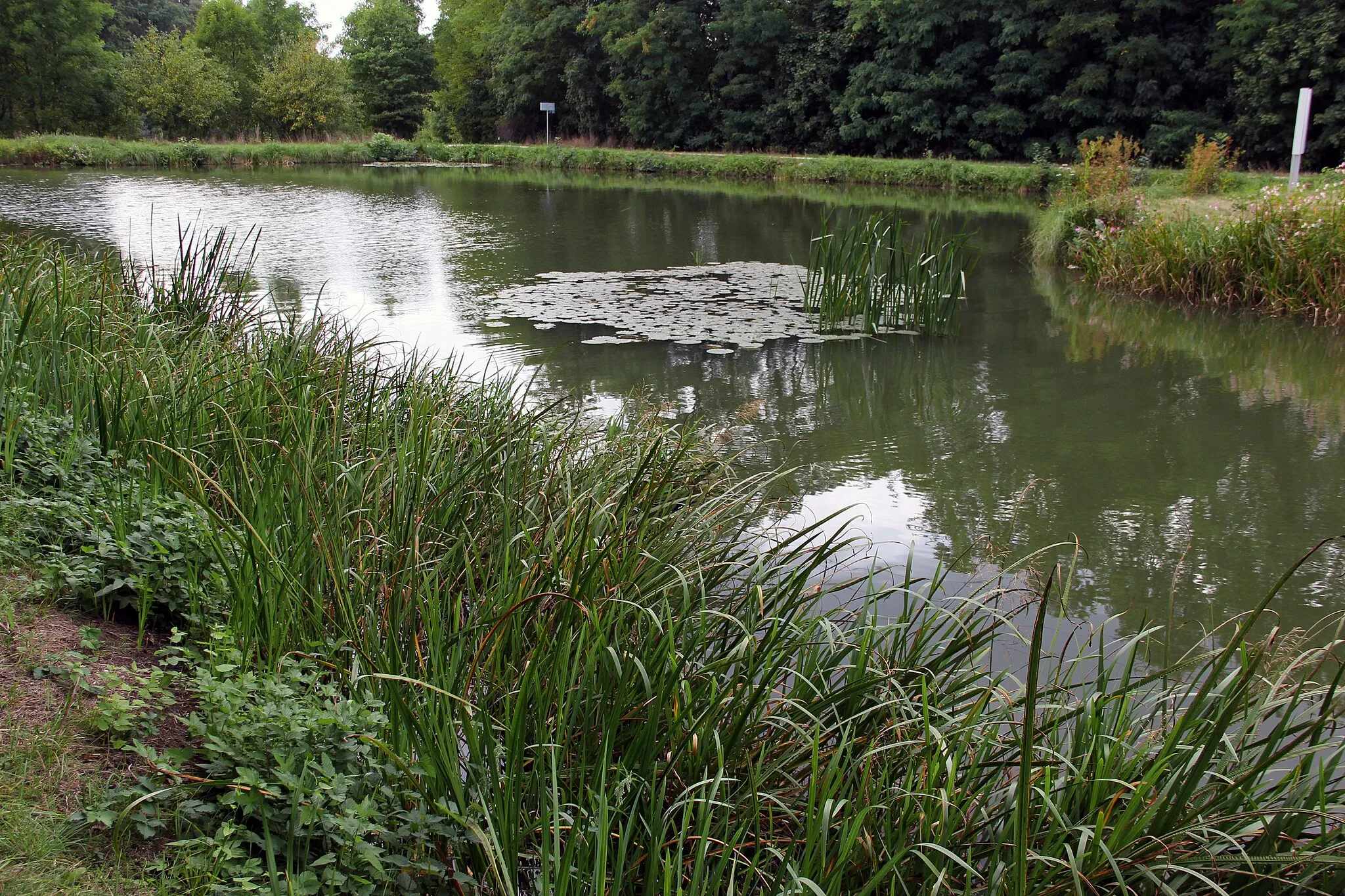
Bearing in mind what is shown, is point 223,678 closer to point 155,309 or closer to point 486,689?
point 486,689

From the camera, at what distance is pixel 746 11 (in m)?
28.8

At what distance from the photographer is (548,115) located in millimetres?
35344

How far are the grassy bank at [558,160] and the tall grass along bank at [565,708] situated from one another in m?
19.6

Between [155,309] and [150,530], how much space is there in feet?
8.71

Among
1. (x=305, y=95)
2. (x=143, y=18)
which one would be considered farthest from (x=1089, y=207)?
(x=143, y=18)

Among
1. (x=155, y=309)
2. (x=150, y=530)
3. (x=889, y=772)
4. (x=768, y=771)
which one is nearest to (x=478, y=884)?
(x=768, y=771)

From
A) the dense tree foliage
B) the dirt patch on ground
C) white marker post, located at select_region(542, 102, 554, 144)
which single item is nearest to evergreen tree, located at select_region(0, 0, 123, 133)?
the dense tree foliage

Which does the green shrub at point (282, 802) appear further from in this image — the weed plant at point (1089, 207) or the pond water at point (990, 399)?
the weed plant at point (1089, 207)

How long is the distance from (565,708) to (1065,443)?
13.8 feet

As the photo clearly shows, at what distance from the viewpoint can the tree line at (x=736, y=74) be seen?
839 inches

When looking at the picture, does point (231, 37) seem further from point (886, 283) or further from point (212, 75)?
point (886, 283)

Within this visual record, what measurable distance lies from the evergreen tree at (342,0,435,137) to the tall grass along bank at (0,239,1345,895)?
4040 centimetres

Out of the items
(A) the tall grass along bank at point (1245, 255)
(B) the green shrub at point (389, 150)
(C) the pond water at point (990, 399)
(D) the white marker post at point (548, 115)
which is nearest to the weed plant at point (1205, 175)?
(C) the pond water at point (990, 399)

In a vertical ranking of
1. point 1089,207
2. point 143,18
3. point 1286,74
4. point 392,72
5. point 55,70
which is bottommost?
point 1089,207
